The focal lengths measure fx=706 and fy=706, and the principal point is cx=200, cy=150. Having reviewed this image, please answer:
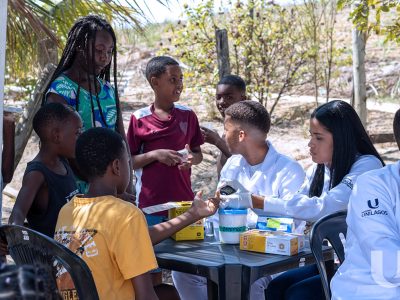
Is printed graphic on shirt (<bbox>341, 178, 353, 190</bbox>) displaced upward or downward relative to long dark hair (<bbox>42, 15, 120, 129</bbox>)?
downward

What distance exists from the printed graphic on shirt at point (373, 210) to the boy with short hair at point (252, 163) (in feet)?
4.15

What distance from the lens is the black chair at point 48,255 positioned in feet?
7.99

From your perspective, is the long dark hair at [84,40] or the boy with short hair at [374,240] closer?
the boy with short hair at [374,240]

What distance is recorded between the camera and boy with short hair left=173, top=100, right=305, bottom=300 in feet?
12.0

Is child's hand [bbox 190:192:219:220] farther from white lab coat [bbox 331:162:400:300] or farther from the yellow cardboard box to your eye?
white lab coat [bbox 331:162:400:300]

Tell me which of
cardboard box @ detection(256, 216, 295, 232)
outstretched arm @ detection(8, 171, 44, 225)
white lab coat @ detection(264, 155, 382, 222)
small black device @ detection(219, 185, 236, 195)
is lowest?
cardboard box @ detection(256, 216, 295, 232)

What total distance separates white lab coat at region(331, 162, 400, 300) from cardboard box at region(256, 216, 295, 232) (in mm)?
730

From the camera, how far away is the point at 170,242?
3270 mm

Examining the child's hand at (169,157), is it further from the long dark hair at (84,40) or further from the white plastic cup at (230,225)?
the white plastic cup at (230,225)

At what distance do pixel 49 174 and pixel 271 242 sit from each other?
3.53 feet

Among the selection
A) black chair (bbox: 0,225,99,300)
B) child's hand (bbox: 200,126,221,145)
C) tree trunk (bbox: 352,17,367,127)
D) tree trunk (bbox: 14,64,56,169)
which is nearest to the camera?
black chair (bbox: 0,225,99,300)

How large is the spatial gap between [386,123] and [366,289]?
24.4 feet

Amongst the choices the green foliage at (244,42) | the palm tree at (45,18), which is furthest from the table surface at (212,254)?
the green foliage at (244,42)

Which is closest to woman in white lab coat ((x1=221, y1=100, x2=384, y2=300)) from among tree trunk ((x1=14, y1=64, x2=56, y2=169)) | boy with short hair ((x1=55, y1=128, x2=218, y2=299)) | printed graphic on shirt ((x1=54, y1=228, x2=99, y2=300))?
boy with short hair ((x1=55, y1=128, x2=218, y2=299))
